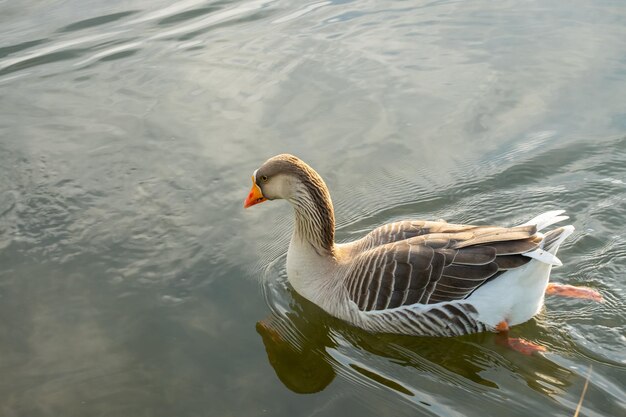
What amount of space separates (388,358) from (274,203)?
2.43 m

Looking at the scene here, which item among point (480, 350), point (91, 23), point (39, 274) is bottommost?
point (480, 350)

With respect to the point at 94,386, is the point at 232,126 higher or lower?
higher

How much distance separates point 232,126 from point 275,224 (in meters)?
1.67

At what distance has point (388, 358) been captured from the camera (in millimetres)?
5387

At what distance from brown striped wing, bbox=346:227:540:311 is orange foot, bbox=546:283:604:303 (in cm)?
67

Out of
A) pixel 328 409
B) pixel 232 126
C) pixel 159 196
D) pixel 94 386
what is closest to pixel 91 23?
pixel 232 126

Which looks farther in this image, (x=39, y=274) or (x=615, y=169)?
(x=615, y=169)

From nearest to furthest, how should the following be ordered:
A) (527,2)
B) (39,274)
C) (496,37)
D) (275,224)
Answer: (39,274) < (275,224) < (496,37) < (527,2)

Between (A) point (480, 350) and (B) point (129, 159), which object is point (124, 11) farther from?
(A) point (480, 350)

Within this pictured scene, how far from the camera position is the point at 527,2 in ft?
34.3

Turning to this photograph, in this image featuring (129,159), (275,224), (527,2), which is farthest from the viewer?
(527,2)

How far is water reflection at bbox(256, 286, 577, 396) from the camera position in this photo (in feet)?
16.7

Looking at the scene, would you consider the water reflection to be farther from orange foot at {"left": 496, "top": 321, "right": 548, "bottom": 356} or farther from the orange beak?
the orange beak

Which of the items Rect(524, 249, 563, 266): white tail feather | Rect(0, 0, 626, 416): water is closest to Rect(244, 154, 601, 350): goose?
Rect(524, 249, 563, 266): white tail feather
